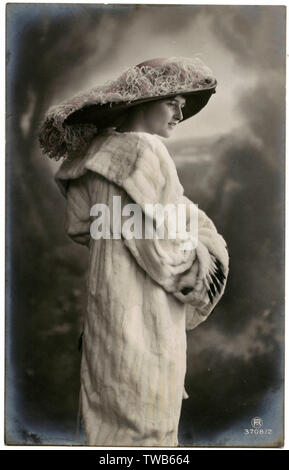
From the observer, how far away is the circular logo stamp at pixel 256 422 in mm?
3596

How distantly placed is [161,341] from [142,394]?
213 mm

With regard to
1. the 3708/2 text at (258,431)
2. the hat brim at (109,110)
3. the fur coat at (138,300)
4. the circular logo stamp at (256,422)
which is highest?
the hat brim at (109,110)

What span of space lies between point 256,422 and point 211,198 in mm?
1003

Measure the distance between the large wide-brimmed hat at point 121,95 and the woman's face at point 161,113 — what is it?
0.15 feet

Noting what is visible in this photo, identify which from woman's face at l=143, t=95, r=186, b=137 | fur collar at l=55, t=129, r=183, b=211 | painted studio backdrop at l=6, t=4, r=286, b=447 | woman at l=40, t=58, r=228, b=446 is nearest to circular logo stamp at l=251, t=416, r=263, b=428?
painted studio backdrop at l=6, t=4, r=286, b=447

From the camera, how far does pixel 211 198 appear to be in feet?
12.3

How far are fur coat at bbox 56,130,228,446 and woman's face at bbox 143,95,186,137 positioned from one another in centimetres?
13

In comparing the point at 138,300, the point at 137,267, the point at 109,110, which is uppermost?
the point at 109,110

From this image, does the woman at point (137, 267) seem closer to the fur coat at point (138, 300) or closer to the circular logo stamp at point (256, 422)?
the fur coat at point (138, 300)

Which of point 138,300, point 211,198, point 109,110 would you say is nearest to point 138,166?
point 109,110

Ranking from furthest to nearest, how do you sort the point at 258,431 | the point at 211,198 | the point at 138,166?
the point at 211,198
the point at 258,431
the point at 138,166

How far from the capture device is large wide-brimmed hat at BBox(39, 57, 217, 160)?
3176 millimetres

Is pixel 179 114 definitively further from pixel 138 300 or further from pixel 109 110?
pixel 138 300

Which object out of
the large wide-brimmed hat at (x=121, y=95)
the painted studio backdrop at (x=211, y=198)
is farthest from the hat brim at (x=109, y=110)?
the painted studio backdrop at (x=211, y=198)
